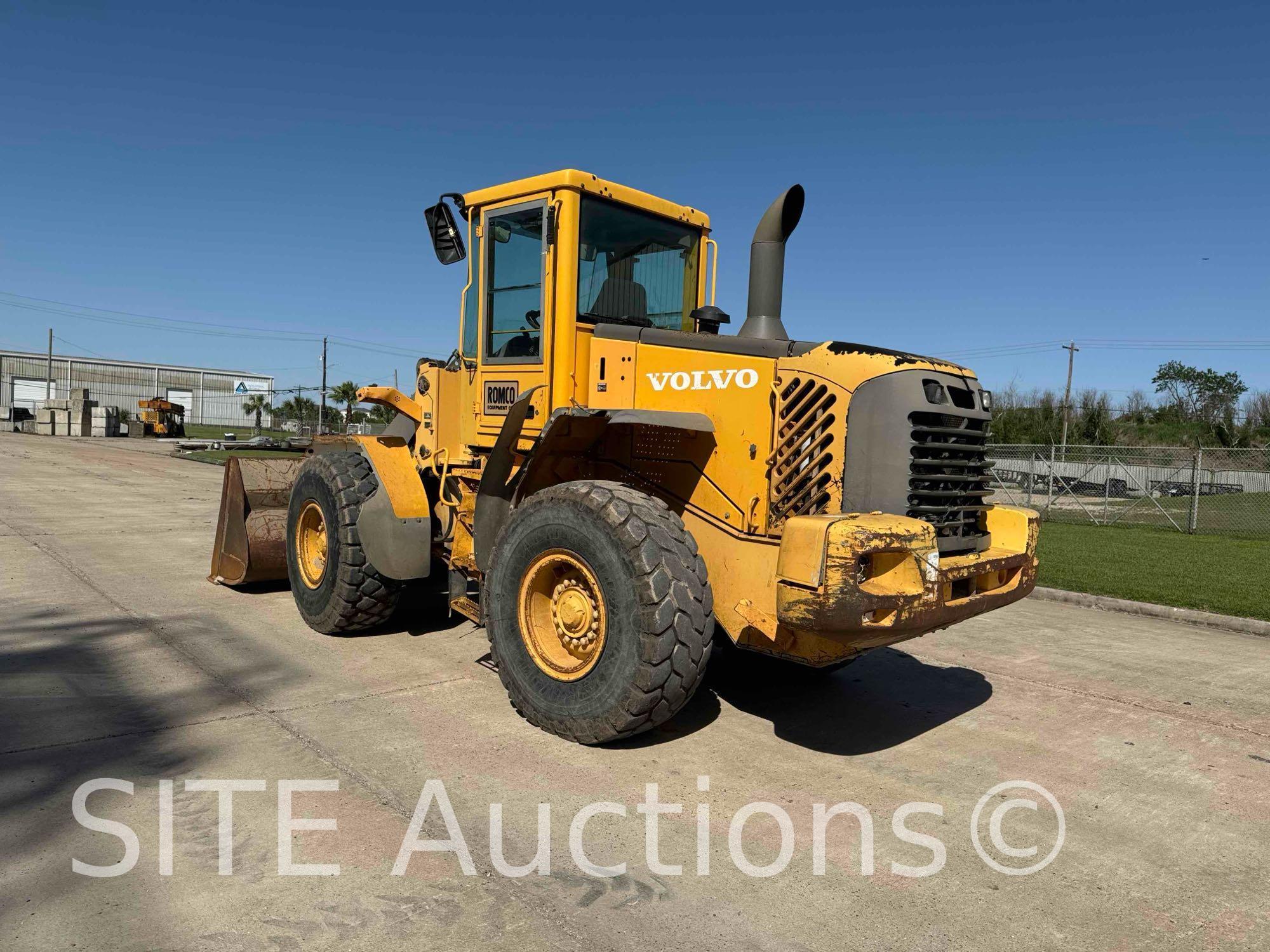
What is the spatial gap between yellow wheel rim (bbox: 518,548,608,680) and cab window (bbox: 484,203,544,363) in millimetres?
1362

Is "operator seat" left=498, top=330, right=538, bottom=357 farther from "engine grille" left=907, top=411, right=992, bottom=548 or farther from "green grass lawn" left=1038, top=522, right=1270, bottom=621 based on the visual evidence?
"green grass lawn" left=1038, top=522, right=1270, bottom=621

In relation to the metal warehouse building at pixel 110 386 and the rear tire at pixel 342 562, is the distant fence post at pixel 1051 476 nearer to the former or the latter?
the rear tire at pixel 342 562

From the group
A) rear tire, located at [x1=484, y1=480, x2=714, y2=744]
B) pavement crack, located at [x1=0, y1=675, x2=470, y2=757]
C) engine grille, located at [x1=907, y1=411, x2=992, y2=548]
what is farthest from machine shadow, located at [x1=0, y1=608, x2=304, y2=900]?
engine grille, located at [x1=907, y1=411, x2=992, y2=548]

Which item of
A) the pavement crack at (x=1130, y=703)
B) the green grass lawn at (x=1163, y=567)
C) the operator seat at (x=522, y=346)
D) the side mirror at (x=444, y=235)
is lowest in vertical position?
the pavement crack at (x=1130, y=703)

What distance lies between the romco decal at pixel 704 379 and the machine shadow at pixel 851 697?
192 centimetres

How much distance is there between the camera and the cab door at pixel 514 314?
525 centimetres

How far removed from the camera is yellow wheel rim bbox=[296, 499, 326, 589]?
680cm

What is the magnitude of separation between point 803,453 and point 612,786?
1.82 m

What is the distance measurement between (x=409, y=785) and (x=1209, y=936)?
306cm

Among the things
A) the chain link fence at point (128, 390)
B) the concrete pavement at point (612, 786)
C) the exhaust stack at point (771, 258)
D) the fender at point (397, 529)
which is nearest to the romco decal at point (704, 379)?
the exhaust stack at point (771, 258)

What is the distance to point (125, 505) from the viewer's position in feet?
48.9

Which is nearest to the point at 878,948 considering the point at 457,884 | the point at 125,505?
the point at 457,884

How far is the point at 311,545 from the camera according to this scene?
22.8ft

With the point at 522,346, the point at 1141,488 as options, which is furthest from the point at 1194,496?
the point at 522,346
